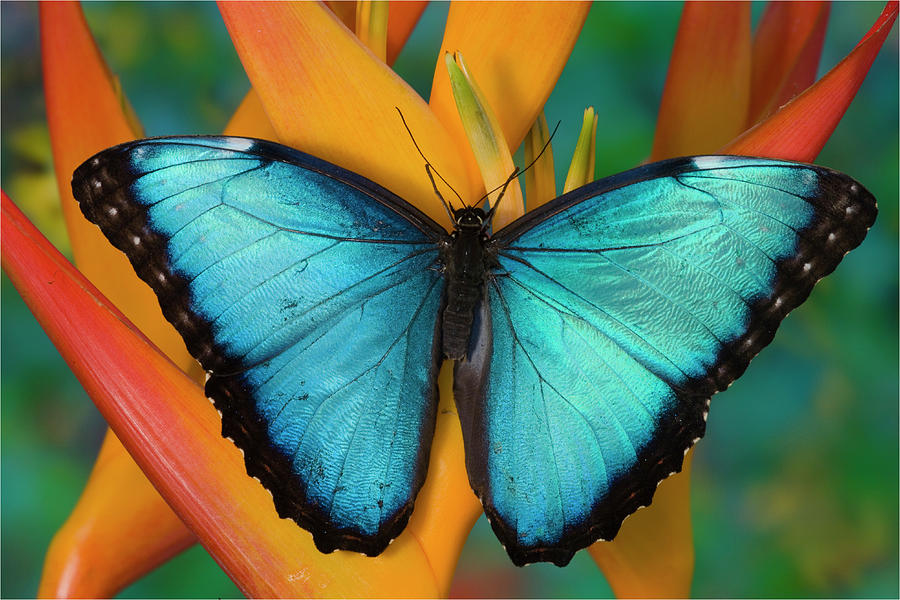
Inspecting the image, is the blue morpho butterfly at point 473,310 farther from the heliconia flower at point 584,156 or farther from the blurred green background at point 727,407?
the blurred green background at point 727,407

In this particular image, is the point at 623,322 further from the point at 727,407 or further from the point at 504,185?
the point at 727,407

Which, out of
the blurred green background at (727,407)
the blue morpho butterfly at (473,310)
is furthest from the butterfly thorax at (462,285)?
the blurred green background at (727,407)

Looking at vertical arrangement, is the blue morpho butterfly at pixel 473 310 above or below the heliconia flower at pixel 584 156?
below

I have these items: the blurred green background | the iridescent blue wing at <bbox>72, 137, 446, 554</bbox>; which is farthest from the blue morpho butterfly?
the blurred green background

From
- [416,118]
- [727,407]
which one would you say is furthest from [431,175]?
[727,407]

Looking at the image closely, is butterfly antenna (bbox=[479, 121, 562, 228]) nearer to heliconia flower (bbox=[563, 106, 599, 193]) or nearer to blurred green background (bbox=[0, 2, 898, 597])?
heliconia flower (bbox=[563, 106, 599, 193])
